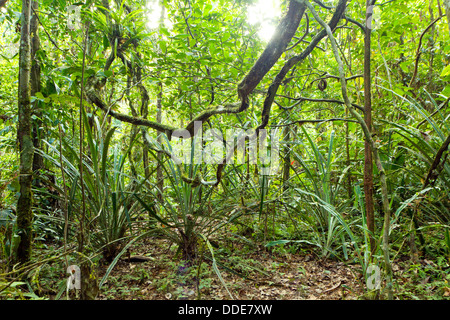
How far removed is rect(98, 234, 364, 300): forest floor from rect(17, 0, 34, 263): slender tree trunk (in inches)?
18.0

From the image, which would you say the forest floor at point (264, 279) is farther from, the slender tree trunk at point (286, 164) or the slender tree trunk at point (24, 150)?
the slender tree trunk at point (286, 164)

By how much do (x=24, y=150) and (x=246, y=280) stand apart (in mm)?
1365

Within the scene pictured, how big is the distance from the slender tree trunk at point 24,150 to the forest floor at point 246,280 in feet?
1.50

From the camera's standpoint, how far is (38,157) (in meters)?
1.98

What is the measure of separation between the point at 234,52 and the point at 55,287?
6.76 ft

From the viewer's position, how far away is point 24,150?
3.84 feet

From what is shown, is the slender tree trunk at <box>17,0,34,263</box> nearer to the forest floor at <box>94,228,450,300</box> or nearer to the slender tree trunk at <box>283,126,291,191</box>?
Result: the forest floor at <box>94,228,450,300</box>

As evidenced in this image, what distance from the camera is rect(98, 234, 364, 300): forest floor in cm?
129

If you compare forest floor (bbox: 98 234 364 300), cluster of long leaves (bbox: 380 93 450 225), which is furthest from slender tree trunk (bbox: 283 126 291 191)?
cluster of long leaves (bbox: 380 93 450 225)

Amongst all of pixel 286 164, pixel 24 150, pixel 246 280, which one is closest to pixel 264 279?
pixel 246 280

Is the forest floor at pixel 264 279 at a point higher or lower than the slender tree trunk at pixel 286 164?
lower

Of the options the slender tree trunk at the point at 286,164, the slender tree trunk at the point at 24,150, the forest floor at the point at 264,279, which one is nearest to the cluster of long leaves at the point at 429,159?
A: the forest floor at the point at 264,279

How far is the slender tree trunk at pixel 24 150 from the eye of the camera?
1164 mm
